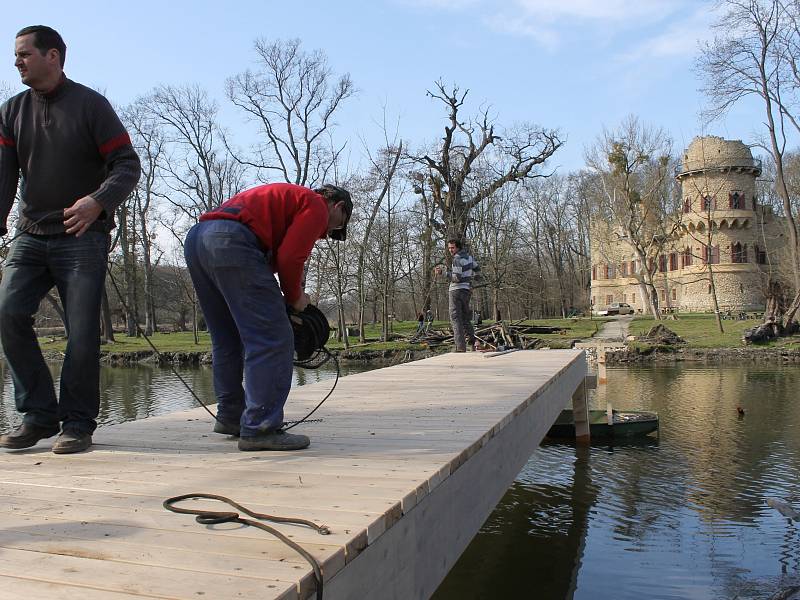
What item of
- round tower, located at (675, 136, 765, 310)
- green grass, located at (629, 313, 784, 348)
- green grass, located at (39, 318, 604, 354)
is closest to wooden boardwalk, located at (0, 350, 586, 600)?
green grass, located at (39, 318, 604, 354)

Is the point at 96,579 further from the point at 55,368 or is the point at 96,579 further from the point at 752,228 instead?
the point at 752,228

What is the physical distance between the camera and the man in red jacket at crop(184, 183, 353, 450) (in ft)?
11.5

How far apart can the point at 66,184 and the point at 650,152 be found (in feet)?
158

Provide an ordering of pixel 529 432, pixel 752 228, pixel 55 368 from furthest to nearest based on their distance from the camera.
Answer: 1. pixel 752 228
2. pixel 55 368
3. pixel 529 432

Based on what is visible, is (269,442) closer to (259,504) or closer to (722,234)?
(259,504)

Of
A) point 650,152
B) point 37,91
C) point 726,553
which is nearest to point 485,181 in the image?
point 650,152

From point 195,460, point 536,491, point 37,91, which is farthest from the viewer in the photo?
point 536,491

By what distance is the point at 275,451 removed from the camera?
355cm

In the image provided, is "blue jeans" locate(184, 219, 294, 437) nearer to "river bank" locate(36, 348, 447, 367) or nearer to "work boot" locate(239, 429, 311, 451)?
"work boot" locate(239, 429, 311, 451)

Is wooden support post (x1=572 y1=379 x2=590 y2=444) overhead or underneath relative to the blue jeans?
underneath

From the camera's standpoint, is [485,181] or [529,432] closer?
[529,432]

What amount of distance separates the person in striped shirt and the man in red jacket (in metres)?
7.32

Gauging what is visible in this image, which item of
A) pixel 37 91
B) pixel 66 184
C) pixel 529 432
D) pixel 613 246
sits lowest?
pixel 529 432

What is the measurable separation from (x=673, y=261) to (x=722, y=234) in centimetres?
531
